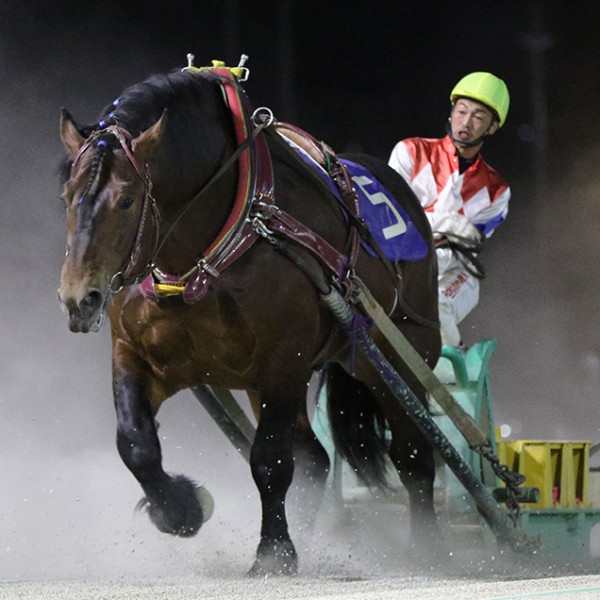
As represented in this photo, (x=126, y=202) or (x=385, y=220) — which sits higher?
(x=126, y=202)

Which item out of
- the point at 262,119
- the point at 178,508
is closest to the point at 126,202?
the point at 262,119

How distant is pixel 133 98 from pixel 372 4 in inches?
157

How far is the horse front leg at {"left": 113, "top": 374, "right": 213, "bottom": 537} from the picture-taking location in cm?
449

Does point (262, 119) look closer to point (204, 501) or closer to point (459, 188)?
point (204, 501)

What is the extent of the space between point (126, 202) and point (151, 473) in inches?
37.7

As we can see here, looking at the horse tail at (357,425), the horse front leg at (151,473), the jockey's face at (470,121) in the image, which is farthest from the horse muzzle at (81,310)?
the jockey's face at (470,121)

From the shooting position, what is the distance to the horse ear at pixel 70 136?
409 cm

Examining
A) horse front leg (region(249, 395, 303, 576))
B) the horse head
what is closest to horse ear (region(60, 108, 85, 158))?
the horse head

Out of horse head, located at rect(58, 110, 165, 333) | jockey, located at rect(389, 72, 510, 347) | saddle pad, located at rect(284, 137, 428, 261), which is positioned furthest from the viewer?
jockey, located at rect(389, 72, 510, 347)

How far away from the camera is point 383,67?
26.7 ft

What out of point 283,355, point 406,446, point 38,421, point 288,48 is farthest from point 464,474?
point 288,48

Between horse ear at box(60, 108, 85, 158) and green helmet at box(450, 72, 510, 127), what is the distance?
248 centimetres

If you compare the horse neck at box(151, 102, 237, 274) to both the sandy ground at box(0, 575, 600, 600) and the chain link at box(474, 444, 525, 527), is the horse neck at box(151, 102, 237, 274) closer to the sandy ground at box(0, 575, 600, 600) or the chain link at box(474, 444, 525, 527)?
the sandy ground at box(0, 575, 600, 600)

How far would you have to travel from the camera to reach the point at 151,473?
4.50 meters
